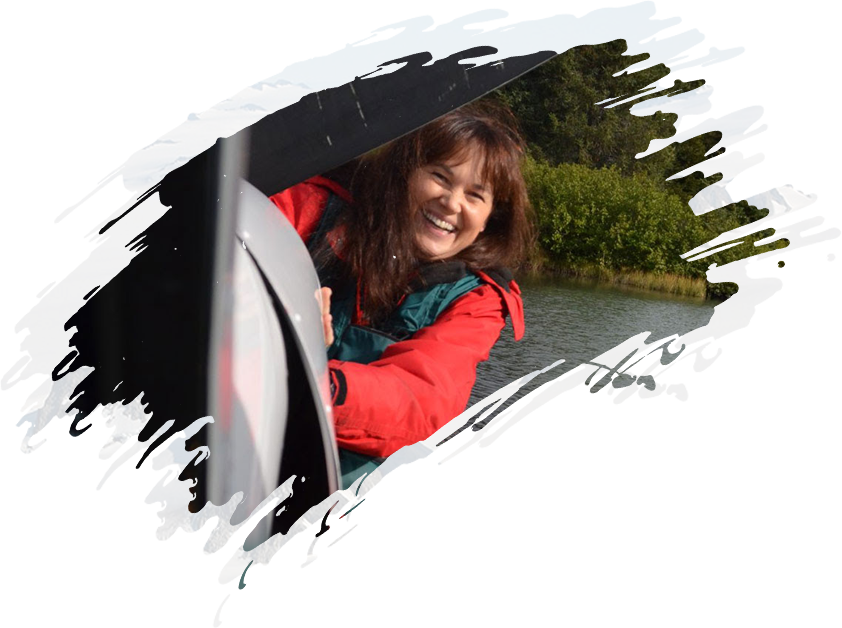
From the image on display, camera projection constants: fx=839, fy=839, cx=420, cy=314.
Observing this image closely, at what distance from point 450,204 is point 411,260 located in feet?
0.90

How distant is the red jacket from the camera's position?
335 cm

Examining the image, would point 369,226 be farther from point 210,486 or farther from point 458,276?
point 210,486

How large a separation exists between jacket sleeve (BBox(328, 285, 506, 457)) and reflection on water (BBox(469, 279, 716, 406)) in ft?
0.31

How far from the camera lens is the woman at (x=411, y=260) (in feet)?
11.0

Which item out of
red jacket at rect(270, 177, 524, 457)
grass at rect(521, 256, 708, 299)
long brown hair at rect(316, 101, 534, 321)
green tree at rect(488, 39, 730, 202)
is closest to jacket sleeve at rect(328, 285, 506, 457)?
red jacket at rect(270, 177, 524, 457)

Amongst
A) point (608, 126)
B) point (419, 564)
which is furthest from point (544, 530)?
point (608, 126)

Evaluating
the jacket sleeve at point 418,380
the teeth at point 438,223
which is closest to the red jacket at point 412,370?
the jacket sleeve at point 418,380

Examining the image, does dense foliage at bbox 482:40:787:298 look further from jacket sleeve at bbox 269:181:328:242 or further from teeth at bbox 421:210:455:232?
jacket sleeve at bbox 269:181:328:242

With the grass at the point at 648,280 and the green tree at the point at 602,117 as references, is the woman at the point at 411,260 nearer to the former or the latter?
the green tree at the point at 602,117

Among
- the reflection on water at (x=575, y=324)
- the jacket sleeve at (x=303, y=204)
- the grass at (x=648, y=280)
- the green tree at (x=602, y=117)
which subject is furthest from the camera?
the grass at (x=648, y=280)

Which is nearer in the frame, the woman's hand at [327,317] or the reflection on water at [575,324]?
the woman's hand at [327,317]

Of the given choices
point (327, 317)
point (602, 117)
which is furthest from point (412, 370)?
point (602, 117)

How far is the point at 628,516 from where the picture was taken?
384cm

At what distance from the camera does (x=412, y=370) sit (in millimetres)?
3398
